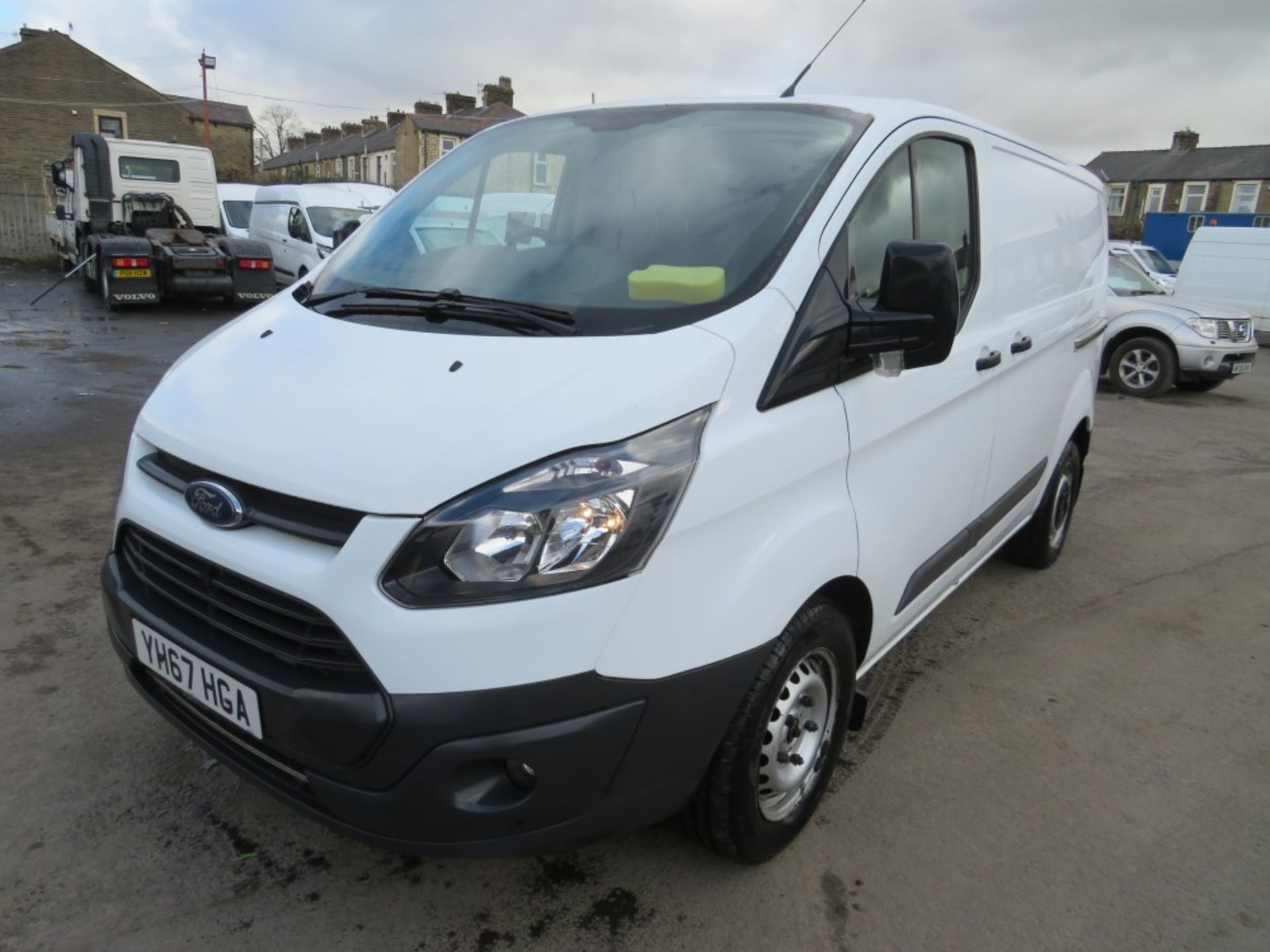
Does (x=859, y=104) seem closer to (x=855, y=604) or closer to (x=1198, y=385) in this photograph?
(x=855, y=604)

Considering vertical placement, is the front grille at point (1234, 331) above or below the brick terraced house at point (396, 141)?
below

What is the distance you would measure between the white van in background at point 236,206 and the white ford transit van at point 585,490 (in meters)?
18.3

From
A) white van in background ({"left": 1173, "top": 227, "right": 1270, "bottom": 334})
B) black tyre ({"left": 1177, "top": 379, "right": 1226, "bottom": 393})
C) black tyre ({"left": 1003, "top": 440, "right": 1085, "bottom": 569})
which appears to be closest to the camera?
black tyre ({"left": 1003, "top": 440, "right": 1085, "bottom": 569})

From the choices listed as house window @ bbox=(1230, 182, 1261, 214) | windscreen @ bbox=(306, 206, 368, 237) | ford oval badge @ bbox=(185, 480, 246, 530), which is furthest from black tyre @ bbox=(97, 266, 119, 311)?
house window @ bbox=(1230, 182, 1261, 214)

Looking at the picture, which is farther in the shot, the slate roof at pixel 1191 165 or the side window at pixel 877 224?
the slate roof at pixel 1191 165

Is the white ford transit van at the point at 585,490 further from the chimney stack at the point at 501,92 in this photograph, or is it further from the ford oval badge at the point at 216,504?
the chimney stack at the point at 501,92

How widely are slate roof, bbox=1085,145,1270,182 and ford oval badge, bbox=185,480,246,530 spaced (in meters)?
57.3

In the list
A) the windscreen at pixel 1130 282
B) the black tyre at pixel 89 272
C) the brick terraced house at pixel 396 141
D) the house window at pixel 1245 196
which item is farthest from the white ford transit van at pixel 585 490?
the house window at pixel 1245 196

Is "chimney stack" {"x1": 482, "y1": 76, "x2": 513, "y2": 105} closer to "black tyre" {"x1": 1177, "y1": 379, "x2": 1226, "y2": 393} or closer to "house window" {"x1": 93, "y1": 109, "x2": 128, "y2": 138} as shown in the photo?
"house window" {"x1": 93, "y1": 109, "x2": 128, "y2": 138}

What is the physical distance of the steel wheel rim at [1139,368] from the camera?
11141 millimetres

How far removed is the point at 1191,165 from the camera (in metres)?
55.1

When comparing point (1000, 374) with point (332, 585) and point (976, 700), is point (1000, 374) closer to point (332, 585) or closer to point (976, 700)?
point (976, 700)

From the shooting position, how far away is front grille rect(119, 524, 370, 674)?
1.77 m

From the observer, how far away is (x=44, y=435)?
20.9 ft
